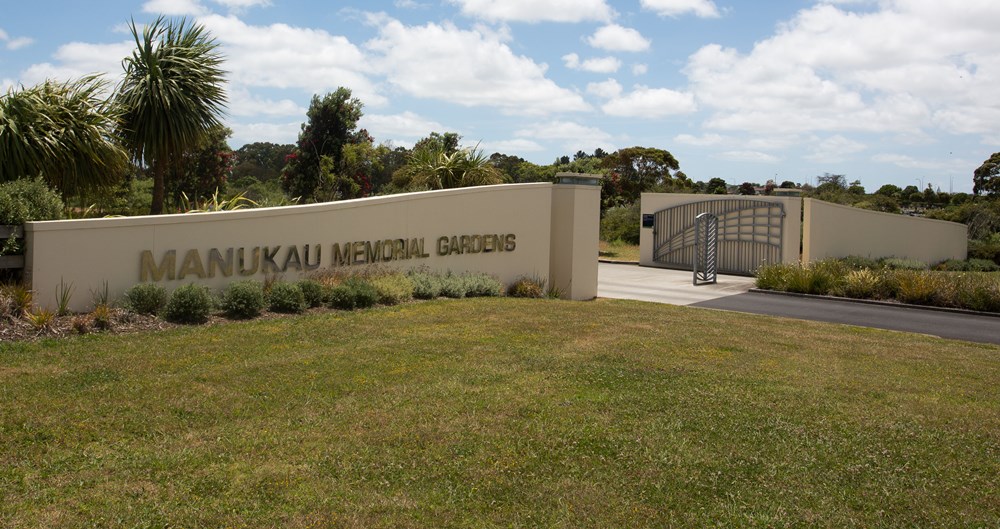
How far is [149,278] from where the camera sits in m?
11.3

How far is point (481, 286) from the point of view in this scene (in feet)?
52.0

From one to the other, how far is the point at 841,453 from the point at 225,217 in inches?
361

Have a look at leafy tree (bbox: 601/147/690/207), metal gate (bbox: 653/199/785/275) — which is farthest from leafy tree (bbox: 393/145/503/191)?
leafy tree (bbox: 601/147/690/207)

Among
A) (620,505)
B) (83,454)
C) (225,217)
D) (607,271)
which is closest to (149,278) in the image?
(225,217)

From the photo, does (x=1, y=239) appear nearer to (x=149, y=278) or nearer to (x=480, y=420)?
(x=149, y=278)

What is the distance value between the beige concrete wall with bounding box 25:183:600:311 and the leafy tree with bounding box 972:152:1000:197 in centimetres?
6829

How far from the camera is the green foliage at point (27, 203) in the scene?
33.5ft

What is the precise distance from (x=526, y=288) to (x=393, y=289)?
449cm

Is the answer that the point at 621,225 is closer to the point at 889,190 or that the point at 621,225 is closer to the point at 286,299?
the point at 286,299

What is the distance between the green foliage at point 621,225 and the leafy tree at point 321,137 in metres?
15.2

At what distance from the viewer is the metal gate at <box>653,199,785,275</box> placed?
94.1 feet

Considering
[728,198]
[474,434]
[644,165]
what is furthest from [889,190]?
[474,434]

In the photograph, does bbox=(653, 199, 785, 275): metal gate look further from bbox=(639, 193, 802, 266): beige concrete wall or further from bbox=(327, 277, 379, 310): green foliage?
bbox=(327, 277, 379, 310): green foliage

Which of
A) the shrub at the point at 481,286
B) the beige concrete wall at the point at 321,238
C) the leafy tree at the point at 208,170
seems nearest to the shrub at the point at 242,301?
the beige concrete wall at the point at 321,238
